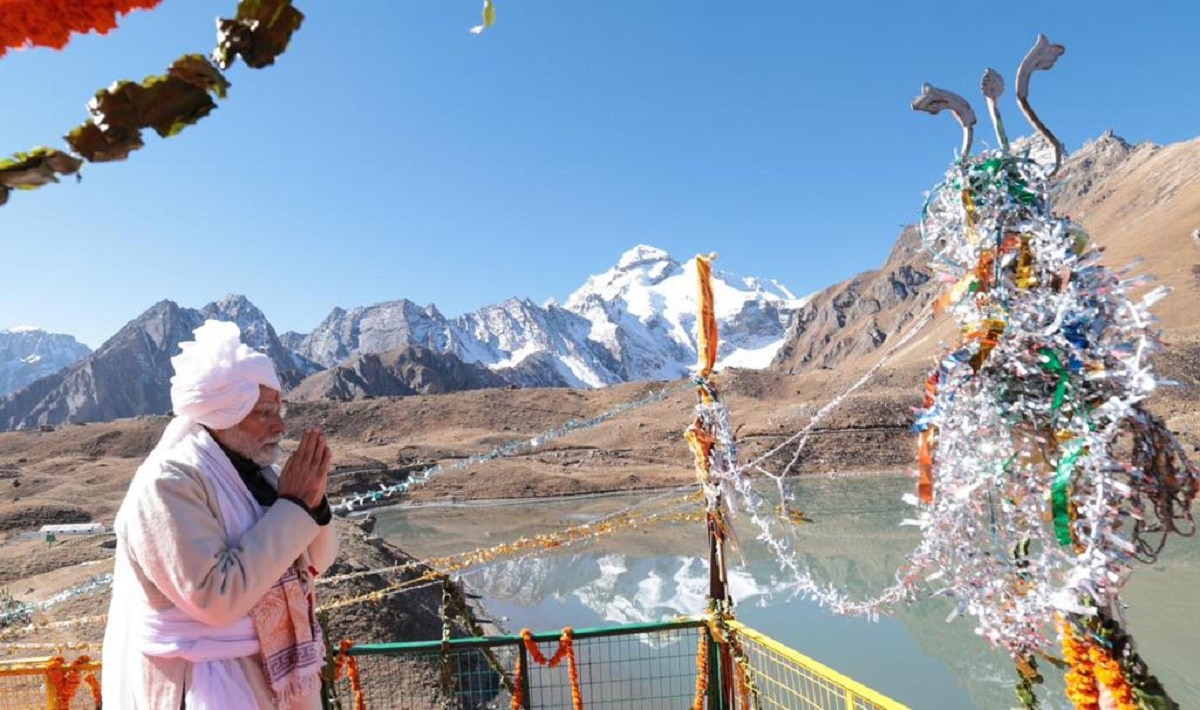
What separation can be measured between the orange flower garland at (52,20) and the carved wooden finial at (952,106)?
2.80m

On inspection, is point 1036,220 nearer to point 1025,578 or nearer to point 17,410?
point 1025,578

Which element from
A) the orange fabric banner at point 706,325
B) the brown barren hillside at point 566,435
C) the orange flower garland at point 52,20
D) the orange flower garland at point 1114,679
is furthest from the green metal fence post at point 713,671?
the brown barren hillside at point 566,435

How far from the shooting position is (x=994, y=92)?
2742mm

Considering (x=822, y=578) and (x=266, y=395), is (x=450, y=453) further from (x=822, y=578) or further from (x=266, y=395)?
(x=266, y=395)

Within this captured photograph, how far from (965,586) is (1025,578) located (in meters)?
0.20

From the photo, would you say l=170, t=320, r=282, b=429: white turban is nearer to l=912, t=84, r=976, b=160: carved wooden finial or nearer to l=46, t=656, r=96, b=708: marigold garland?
l=912, t=84, r=976, b=160: carved wooden finial

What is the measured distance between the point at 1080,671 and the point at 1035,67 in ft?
6.91

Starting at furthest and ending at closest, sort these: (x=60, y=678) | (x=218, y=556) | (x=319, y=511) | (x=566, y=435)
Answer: (x=566, y=435)
(x=60, y=678)
(x=319, y=511)
(x=218, y=556)

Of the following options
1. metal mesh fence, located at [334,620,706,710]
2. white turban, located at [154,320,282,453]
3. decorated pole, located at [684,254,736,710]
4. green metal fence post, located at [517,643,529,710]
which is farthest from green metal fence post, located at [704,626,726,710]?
white turban, located at [154,320,282,453]

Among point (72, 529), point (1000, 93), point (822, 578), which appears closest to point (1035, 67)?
point (1000, 93)

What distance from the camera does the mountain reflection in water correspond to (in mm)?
12008

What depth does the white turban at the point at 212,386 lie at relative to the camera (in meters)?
1.99

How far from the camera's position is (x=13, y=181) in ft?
2.16

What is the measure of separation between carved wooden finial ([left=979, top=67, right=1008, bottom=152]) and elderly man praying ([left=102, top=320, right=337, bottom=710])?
8.61 ft
